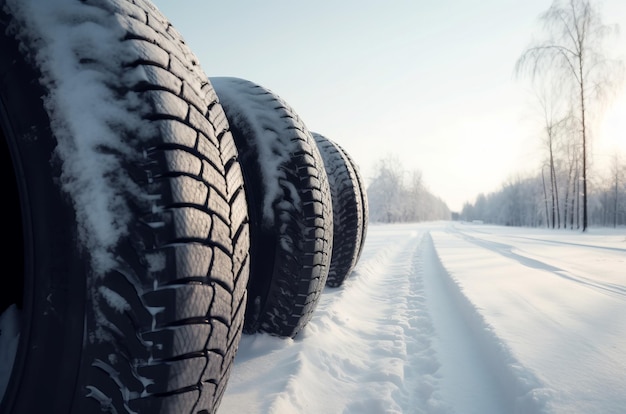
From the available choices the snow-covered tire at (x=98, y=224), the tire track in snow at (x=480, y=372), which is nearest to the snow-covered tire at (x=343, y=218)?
the tire track in snow at (x=480, y=372)

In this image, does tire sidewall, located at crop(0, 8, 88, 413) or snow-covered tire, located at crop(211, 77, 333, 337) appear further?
snow-covered tire, located at crop(211, 77, 333, 337)

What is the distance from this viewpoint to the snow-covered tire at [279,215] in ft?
6.01

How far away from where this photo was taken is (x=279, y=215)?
72.7 inches

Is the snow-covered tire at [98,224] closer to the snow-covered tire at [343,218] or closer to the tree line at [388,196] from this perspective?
the snow-covered tire at [343,218]

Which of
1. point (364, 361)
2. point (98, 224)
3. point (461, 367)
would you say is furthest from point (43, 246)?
point (461, 367)

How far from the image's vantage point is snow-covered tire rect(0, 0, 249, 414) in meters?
0.77

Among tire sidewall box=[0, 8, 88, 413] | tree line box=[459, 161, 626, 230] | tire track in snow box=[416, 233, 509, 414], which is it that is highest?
tree line box=[459, 161, 626, 230]

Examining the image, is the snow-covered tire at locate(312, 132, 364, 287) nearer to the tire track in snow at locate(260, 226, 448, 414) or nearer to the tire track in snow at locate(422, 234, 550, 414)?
the tire track in snow at locate(260, 226, 448, 414)

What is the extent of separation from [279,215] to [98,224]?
1096mm

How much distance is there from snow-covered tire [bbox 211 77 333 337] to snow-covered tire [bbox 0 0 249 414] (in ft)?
3.10

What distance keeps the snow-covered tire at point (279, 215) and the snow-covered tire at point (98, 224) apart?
0.95 meters

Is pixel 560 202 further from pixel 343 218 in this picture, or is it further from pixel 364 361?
pixel 364 361

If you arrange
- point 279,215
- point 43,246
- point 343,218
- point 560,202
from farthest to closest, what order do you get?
point 560,202 < point 343,218 < point 279,215 < point 43,246

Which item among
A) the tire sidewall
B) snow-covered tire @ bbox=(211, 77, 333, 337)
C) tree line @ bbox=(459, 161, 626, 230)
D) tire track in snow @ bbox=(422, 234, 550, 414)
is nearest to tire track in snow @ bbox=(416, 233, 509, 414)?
tire track in snow @ bbox=(422, 234, 550, 414)
